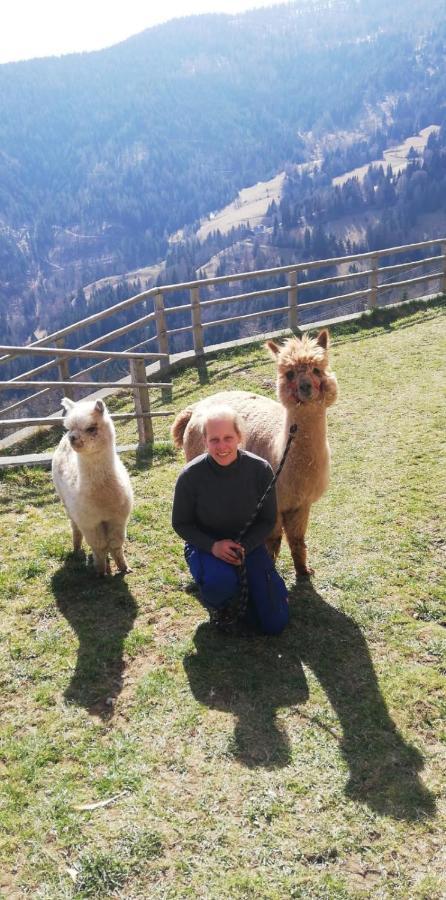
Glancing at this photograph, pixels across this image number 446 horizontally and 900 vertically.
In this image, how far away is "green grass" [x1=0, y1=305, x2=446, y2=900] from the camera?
230cm

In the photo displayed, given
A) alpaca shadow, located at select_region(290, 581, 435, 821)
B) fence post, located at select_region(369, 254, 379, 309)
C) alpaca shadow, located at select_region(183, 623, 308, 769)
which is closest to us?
alpaca shadow, located at select_region(290, 581, 435, 821)

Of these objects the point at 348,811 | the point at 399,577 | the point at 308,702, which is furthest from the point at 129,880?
the point at 399,577

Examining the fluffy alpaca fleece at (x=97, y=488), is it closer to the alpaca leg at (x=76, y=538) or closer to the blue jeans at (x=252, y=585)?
the alpaca leg at (x=76, y=538)

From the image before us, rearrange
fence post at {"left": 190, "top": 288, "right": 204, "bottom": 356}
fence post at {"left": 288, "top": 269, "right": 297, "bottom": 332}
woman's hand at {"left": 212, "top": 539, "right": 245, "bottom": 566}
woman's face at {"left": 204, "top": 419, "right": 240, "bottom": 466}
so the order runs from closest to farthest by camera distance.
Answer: woman's face at {"left": 204, "top": 419, "right": 240, "bottom": 466} → woman's hand at {"left": 212, "top": 539, "right": 245, "bottom": 566} → fence post at {"left": 190, "top": 288, "right": 204, "bottom": 356} → fence post at {"left": 288, "top": 269, "right": 297, "bottom": 332}

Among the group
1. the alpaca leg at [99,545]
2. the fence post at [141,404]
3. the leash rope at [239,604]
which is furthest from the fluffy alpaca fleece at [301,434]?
the fence post at [141,404]

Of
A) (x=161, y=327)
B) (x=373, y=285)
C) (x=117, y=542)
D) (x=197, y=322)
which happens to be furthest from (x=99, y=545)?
(x=373, y=285)

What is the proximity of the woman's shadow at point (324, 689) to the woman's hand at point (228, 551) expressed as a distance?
62cm

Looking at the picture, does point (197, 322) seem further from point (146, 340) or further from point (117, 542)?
point (117, 542)

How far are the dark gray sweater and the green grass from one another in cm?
74

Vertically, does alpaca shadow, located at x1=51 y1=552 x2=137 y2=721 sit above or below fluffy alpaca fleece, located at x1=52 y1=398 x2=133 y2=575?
below

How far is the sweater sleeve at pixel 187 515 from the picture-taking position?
3455 mm

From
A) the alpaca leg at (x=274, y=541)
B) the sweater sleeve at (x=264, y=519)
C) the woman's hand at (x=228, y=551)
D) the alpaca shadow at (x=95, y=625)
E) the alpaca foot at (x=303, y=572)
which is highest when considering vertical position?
the sweater sleeve at (x=264, y=519)

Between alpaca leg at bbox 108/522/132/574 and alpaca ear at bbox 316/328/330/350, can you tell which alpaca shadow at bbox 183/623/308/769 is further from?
alpaca ear at bbox 316/328/330/350

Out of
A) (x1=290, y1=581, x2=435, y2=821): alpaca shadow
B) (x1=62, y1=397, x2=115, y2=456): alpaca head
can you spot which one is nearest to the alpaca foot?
(x1=290, y1=581, x2=435, y2=821): alpaca shadow
